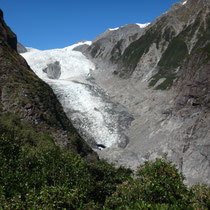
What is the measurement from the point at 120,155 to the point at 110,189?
22.5m

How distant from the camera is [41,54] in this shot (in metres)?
105

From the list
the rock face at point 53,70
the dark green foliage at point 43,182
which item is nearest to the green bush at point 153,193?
the dark green foliage at point 43,182

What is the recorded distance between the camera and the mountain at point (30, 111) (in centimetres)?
2188

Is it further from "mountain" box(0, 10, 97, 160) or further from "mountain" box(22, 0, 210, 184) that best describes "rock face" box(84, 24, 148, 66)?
"mountain" box(0, 10, 97, 160)

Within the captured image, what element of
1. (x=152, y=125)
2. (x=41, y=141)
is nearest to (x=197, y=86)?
(x=152, y=125)

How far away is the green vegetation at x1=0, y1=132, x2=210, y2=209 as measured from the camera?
8.51 m

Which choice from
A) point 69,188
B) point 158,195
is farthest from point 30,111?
point 158,195

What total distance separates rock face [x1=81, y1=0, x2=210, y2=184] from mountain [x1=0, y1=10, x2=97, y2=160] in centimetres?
1211

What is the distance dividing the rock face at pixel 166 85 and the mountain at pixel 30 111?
39.7ft

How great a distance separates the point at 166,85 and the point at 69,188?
52431 mm

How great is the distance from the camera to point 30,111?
81.5 feet

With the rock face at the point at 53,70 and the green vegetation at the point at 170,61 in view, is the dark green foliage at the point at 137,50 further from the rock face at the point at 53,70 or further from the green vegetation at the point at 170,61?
the rock face at the point at 53,70

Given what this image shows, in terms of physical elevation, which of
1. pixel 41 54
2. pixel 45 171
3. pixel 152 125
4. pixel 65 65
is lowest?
pixel 45 171

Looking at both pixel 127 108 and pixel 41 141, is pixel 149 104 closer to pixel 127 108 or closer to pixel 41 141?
pixel 127 108
